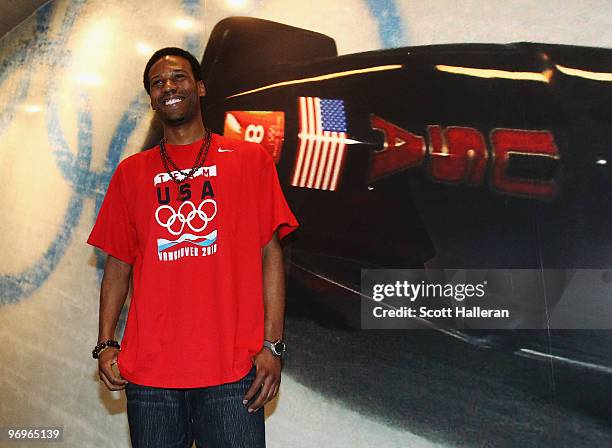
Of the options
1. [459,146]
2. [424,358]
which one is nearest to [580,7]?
[459,146]

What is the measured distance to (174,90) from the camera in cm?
127

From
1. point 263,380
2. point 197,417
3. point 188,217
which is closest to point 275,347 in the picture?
point 263,380

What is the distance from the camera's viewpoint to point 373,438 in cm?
146

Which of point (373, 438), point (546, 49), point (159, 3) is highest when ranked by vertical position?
point (159, 3)

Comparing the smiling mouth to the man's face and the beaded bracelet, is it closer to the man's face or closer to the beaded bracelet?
the man's face

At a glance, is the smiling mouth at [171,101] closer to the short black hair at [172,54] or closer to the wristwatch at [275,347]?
the short black hair at [172,54]

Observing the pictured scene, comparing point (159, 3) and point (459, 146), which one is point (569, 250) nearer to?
point (459, 146)

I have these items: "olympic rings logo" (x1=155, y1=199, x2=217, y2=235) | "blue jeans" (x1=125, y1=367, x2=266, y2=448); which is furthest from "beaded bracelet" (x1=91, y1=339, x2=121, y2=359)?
"olympic rings logo" (x1=155, y1=199, x2=217, y2=235)

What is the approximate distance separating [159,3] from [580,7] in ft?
4.53

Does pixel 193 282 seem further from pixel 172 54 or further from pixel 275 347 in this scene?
pixel 172 54

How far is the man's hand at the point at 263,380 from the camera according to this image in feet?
3.64

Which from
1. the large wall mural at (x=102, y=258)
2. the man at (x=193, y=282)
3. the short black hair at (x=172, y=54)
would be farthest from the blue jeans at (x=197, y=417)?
the short black hair at (x=172, y=54)

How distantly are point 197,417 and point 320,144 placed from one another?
0.77m

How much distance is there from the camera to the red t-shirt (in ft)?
3.67
